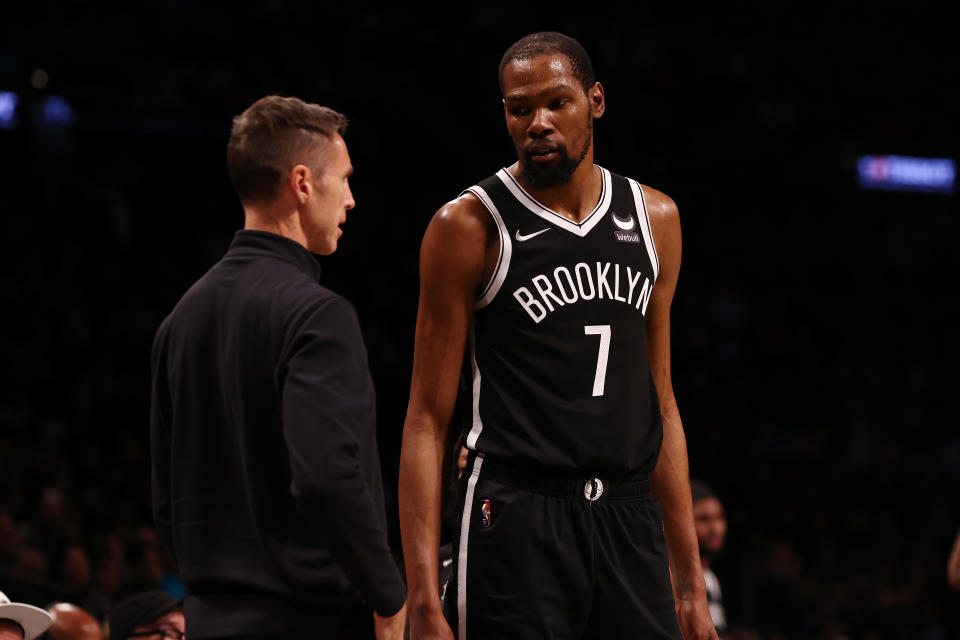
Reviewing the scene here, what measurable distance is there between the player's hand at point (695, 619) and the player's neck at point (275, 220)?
124 centimetres

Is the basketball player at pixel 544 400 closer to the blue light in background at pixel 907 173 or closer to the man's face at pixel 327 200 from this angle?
the man's face at pixel 327 200

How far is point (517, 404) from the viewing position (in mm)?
2738

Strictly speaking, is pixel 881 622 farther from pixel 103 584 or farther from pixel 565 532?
pixel 565 532

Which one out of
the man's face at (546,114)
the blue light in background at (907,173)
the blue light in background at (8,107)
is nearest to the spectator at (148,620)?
the man's face at (546,114)

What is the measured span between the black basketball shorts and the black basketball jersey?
0.07 meters

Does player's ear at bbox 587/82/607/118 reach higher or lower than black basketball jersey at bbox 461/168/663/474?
higher

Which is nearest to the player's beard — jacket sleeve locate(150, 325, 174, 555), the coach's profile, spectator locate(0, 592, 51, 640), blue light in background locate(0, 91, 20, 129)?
the coach's profile

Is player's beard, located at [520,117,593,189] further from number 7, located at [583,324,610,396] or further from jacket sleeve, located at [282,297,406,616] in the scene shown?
jacket sleeve, located at [282,297,406,616]

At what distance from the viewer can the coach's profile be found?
2227 millimetres

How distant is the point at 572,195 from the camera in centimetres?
288

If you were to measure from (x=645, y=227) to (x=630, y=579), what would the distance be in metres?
0.82

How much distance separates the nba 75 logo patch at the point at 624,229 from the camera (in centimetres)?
288

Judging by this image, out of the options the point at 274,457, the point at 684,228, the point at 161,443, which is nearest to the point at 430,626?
the point at 274,457

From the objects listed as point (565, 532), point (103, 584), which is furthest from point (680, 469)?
point (103, 584)
